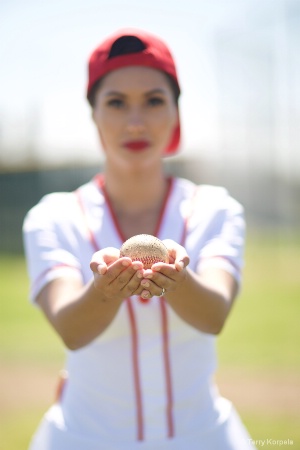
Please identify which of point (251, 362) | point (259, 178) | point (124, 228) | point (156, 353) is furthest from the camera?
point (259, 178)

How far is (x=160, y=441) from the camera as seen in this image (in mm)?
2076

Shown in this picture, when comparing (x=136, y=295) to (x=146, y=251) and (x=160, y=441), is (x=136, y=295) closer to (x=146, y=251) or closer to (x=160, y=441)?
(x=146, y=251)

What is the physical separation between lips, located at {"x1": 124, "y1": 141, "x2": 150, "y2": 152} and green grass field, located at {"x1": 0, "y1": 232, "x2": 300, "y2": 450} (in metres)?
2.17

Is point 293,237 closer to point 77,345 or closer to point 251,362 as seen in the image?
point 251,362

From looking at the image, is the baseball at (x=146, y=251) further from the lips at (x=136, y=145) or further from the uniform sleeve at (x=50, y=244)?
the lips at (x=136, y=145)

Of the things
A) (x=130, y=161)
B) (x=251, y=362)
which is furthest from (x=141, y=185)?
(x=251, y=362)

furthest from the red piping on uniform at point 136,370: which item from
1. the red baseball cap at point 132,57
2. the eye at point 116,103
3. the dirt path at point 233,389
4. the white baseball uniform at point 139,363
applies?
the dirt path at point 233,389

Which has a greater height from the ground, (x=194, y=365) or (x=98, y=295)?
(x=98, y=295)

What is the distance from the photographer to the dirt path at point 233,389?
5.47 meters

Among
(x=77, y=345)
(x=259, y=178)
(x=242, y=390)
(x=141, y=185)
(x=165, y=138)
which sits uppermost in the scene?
(x=165, y=138)

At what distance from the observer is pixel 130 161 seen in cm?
225

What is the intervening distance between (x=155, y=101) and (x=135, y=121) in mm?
119

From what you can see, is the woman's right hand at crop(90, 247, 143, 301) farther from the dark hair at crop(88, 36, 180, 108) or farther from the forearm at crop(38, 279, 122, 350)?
the dark hair at crop(88, 36, 180, 108)

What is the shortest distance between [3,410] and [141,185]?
12.6 feet
